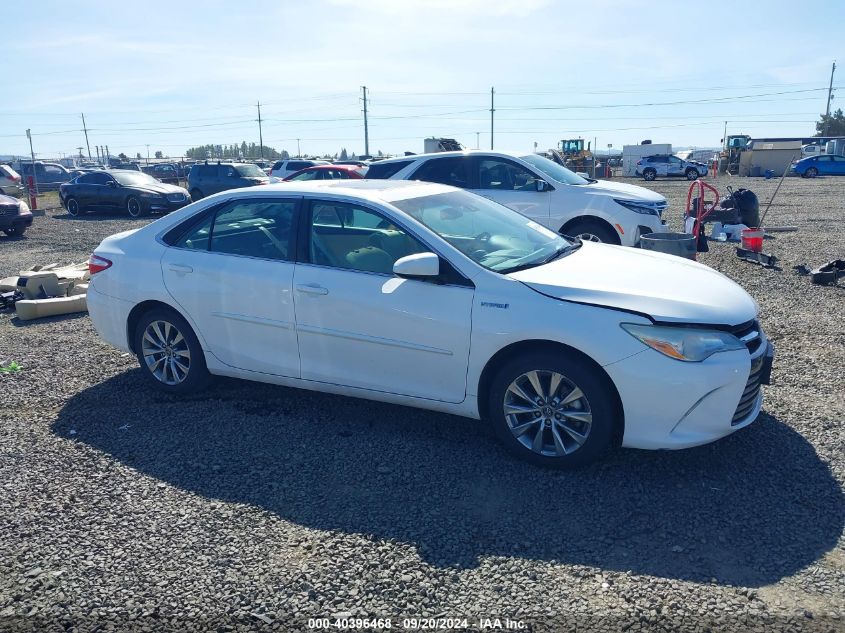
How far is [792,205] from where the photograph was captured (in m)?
20.5

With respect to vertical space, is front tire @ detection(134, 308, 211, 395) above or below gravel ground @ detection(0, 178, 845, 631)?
above

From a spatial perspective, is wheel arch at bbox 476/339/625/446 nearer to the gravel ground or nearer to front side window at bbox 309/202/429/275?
the gravel ground

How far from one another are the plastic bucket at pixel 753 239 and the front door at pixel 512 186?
3.56 metres

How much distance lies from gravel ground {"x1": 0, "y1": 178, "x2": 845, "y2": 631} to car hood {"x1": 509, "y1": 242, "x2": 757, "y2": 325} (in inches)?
37.3

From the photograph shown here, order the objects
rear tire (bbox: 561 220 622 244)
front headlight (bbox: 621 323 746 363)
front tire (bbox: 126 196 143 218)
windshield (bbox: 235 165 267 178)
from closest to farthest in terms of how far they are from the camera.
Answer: front headlight (bbox: 621 323 746 363) → rear tire (bbox: 561 220 622 244) → front tire (bbox: 126 196 143 218) → windshield (bbox: 235 165 267 178)

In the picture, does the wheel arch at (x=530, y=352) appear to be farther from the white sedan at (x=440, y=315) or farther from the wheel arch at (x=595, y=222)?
the wheel arch at (x=595, y=222)

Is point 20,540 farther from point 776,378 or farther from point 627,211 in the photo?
point 627,211

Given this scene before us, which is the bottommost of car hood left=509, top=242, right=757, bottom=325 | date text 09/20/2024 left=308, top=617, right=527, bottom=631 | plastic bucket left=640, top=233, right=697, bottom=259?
date text 09/20/2024 left=308, top=617, right=527, bottom=631

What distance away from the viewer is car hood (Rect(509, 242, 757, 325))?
3840 millimetres

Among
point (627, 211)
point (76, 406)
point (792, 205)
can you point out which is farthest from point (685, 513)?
point (792, 205)

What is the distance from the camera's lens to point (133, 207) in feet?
67.5

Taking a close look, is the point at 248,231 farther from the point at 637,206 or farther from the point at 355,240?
the point at 637,206

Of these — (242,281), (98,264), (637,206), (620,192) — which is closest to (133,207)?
(620,192)

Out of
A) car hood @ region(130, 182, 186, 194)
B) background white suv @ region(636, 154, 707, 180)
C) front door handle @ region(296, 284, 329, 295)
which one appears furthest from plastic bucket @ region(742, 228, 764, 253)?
background white suv @ region(636, 154, 707, 180)
